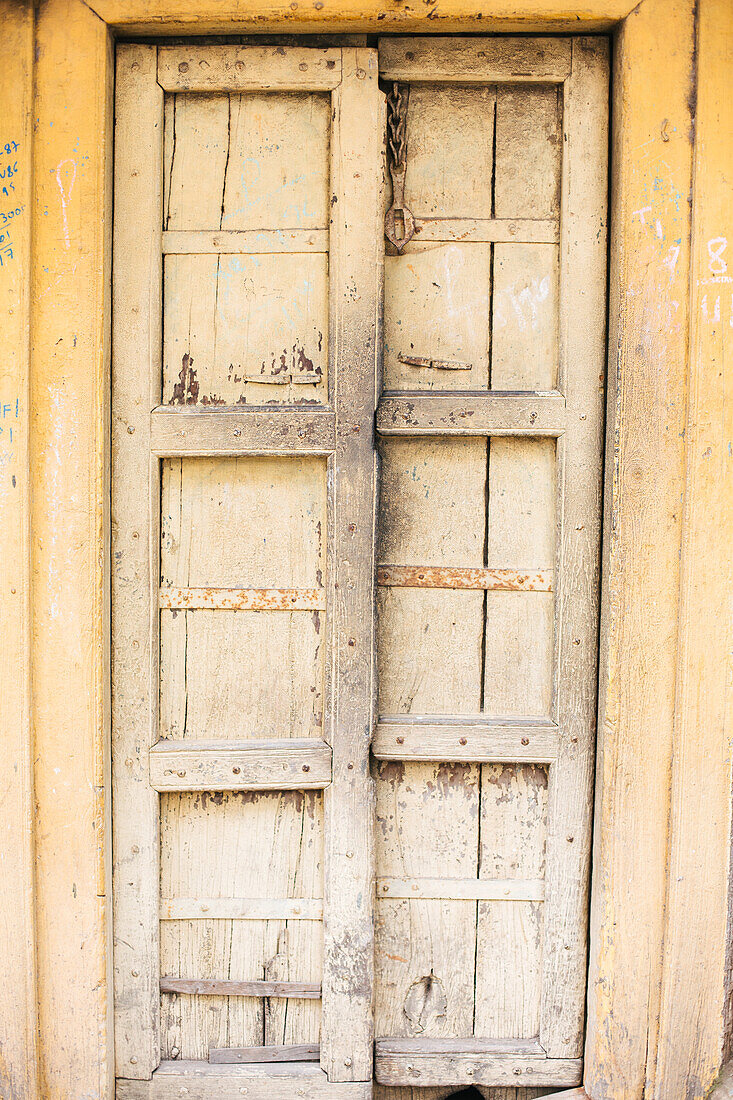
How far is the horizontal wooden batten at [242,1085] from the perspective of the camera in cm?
161

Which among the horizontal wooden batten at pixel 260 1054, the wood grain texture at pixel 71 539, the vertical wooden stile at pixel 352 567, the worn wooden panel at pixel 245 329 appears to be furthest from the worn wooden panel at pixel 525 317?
the horizontal wooden batten at pixel 260 1054

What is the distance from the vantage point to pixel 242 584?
1.62 m

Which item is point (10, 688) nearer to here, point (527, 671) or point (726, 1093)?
point (527, 671)

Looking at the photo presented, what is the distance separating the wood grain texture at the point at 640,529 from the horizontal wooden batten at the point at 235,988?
68 cm

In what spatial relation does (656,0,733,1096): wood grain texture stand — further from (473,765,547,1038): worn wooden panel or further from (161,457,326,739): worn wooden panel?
(161,457,326,739): worn wooden panel

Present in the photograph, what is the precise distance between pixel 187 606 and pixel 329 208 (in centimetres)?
98

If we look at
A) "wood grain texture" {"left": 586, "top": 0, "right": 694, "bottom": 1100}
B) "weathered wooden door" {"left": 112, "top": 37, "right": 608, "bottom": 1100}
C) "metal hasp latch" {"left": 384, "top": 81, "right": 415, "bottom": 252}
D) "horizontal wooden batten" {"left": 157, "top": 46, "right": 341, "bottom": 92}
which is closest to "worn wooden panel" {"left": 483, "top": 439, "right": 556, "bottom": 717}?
"weathered wooden door" {"left": 112, "top": 37, "right": 608, "bottom": 1100}

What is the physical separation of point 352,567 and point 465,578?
10.9 inches

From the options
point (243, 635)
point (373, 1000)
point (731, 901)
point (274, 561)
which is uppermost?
point (274, 561)

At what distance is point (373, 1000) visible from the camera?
5.38 feet

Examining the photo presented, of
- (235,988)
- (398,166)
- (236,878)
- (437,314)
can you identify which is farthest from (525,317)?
(235,988)

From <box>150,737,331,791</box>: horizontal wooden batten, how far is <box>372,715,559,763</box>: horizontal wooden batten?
151 millimetres

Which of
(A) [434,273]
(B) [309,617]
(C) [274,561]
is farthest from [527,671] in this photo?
(A) [434,273]

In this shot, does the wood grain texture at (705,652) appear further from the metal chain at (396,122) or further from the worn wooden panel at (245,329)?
the worn wooden panel at (245,329)
